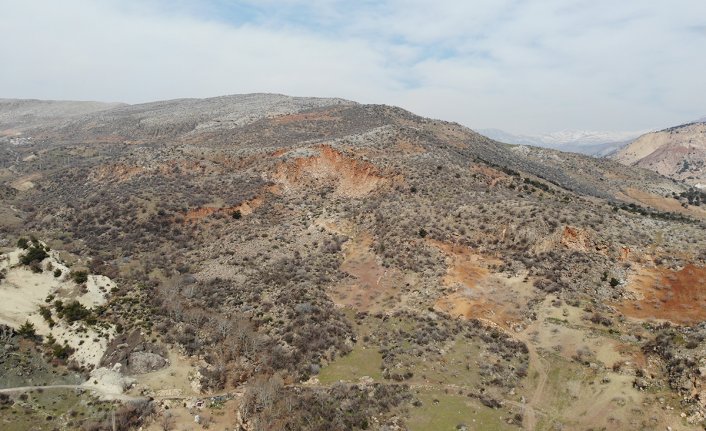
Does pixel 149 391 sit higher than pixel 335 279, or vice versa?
pixel 335 279

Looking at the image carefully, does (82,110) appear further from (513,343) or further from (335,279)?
(513,343)

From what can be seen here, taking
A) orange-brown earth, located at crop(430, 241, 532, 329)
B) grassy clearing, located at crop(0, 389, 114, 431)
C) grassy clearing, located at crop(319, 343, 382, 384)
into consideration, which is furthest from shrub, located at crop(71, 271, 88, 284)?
orange-brown earth, located at crop(430, 241, 532, 329)

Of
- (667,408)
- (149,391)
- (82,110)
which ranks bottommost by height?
(149,391)

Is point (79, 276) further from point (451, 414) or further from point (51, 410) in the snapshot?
point (451, 414)

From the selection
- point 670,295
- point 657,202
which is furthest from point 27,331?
point 657,202

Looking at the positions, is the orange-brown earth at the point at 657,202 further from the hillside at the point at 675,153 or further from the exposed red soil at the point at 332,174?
the hillside at the point at 675,153

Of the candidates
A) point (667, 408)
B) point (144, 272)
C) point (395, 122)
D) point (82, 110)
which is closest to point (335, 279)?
point (144, 272)

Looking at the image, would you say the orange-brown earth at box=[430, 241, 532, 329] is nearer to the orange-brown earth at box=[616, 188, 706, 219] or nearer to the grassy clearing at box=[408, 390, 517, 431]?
the grassy clearing at box=[408, 390, 517, 431]
